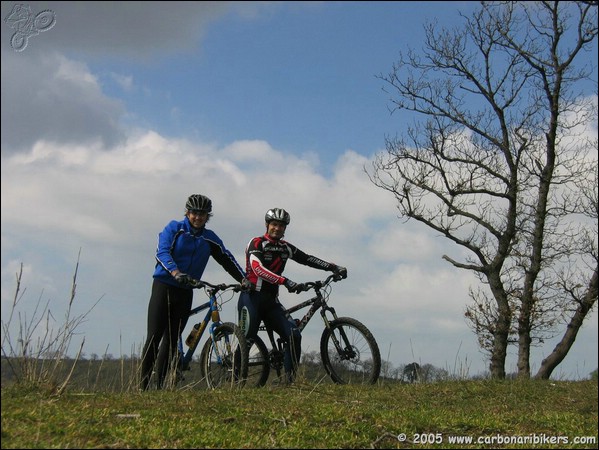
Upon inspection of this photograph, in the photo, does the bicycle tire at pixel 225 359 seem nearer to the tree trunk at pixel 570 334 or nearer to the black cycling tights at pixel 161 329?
the black cycling tights at pixel 161 329

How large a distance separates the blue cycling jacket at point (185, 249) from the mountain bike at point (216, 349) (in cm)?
41

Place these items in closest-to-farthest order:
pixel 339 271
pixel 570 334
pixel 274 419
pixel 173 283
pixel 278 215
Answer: pixel 274 419, pixel 173 283, pixel 278 215, pixel 339 271, pixel 570 334

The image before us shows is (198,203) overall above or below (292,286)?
above

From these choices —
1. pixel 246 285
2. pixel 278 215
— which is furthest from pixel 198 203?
pixel 246 285

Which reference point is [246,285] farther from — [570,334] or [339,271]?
[570,334]

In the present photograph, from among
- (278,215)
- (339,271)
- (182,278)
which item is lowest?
(182,278)

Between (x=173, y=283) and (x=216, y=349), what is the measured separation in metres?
0.99

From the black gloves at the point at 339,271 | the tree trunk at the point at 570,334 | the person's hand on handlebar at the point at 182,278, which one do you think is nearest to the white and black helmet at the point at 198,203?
the person's hand on handlebar at the point at 182,278

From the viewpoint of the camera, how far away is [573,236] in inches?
710

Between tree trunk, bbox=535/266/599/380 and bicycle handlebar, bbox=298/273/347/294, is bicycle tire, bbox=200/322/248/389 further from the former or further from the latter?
tree trunk, bbox=535/266/599/380

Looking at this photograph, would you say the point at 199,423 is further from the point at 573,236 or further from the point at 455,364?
the point at 573,236

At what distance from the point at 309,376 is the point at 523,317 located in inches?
408

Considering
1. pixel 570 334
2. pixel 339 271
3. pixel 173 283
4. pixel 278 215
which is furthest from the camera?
pixel 570 334

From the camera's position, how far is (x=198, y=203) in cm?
916
